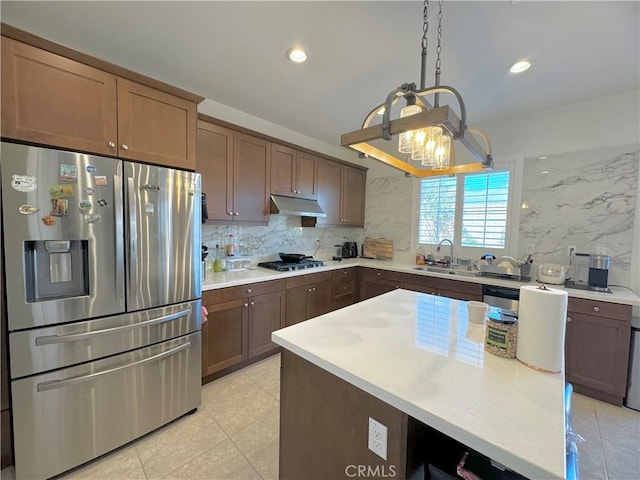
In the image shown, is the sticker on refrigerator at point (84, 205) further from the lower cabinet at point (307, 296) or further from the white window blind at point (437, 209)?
the white window blind at point (437, 209)

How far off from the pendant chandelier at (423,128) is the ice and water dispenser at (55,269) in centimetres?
163

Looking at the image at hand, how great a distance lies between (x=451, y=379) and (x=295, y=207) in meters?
2.55

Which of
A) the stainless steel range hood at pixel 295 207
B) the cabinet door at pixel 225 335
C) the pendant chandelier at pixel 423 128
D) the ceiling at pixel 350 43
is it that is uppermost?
the ceiling at pixel 350 43

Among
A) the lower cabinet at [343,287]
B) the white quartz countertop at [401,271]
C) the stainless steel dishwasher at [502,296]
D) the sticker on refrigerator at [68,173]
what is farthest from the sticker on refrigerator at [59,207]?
the stainless steel dishwasher at [502,296]

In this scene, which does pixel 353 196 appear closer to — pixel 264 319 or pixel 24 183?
pixel 264 319

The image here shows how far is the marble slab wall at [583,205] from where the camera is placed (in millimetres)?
2434

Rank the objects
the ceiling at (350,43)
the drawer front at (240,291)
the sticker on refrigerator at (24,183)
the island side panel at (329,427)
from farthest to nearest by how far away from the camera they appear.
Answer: the drawer front at (240,291), the ceiling at (350,43), the sticker on refrigerator at (24,183), the island side panel at (329,427)

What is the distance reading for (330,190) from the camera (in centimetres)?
379

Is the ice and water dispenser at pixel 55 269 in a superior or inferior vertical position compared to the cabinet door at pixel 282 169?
inferior

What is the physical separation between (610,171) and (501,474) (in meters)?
3.12

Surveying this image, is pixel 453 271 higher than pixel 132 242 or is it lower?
lower

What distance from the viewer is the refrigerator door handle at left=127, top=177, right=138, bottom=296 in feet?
5.31

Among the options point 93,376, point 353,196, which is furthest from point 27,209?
point 353,196

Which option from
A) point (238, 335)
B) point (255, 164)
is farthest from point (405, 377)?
point (255, 164)
